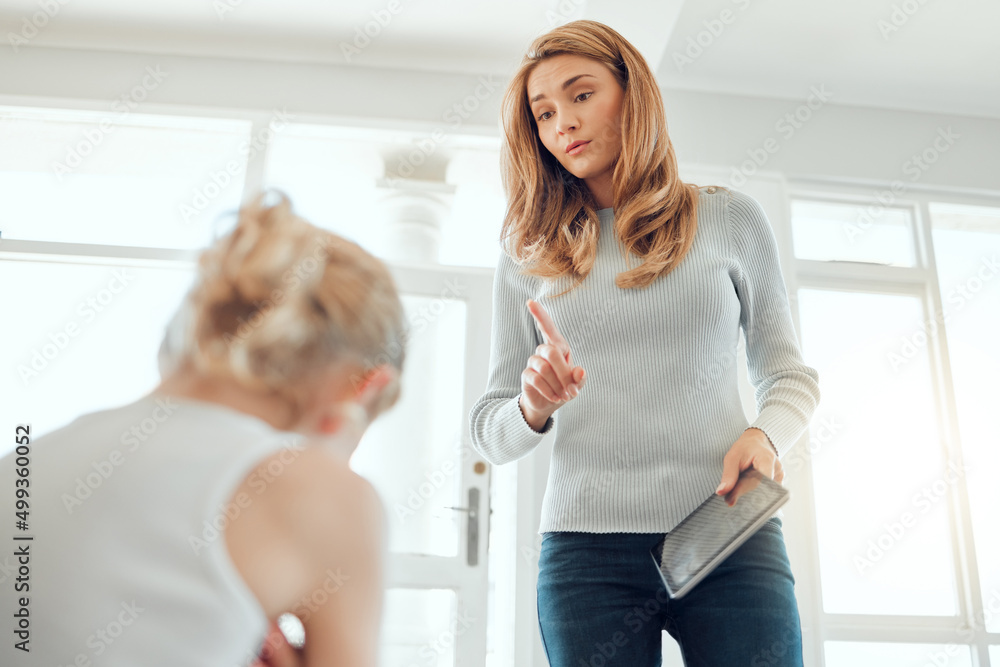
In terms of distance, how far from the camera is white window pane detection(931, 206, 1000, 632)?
3439mm

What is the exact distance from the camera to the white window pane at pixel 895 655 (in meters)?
3.18

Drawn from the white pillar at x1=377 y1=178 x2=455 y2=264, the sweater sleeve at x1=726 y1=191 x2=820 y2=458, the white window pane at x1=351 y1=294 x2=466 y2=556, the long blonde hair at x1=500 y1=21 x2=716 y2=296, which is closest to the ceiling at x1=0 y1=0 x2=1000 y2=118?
the white pillar at x1=377 y1=178 x2=455 y2=264

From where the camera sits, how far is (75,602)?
0.41 m

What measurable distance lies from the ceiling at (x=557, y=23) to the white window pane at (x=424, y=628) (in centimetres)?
225

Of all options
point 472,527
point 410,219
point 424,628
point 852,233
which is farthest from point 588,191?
point 852,233

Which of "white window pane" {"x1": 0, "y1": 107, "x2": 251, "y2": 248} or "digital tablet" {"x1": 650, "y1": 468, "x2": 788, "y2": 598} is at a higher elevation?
"white window pane" {"x1": 0, "y1": 107, "x2": 251, "y2": 248}

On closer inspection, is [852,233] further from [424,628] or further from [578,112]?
[578,112]

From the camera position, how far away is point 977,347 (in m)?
3.69

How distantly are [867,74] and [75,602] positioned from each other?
400cm

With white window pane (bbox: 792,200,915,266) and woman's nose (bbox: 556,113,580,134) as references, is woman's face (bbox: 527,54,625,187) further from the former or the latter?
white window pane (bbox: 792,200,915,266)

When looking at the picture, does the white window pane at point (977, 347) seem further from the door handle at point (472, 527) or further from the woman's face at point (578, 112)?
the woman's face at point (578, 112)

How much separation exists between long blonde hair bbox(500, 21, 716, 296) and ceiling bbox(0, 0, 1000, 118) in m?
1.87

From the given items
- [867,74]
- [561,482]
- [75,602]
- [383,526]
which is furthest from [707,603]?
[867,74]

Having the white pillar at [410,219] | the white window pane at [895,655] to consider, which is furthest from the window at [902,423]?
the white pillar at [410,219]
